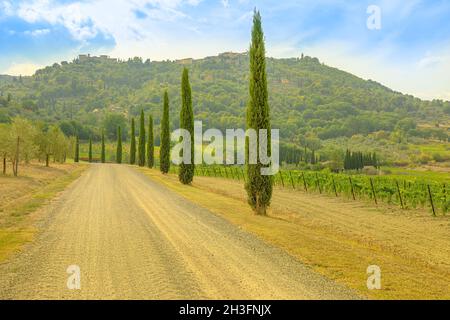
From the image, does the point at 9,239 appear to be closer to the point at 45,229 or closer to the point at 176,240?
the point at 45,229

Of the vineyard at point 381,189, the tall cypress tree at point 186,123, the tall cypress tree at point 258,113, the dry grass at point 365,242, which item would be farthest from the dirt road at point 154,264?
the tall cypress tree at point 186,123

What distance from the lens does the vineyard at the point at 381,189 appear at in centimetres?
2581

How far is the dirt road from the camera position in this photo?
755 centimetres

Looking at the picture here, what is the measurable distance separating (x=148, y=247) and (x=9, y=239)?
4.58 metres

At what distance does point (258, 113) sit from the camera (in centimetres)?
2072

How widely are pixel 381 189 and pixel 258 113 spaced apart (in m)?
14.1

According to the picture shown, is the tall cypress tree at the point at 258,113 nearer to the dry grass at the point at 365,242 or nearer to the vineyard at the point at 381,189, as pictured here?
the dry grass at the point at 365,242

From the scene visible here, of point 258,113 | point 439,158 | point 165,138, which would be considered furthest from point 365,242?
point 439,158

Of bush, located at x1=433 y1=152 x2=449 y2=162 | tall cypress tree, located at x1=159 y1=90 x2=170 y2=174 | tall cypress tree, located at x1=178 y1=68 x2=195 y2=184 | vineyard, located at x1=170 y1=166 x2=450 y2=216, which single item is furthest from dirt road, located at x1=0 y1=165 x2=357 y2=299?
bush, located at x1=433 y1=152 x2=449 y2=162

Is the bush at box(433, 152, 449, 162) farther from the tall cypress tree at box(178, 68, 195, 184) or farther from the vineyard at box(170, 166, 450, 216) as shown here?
the tall cypress tree at box(178, 68, 195, 184)

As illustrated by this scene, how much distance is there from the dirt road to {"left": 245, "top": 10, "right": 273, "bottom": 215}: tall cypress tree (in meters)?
4.58

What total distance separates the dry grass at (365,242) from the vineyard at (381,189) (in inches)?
65.1

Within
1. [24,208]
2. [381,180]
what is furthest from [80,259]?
[381,180]
